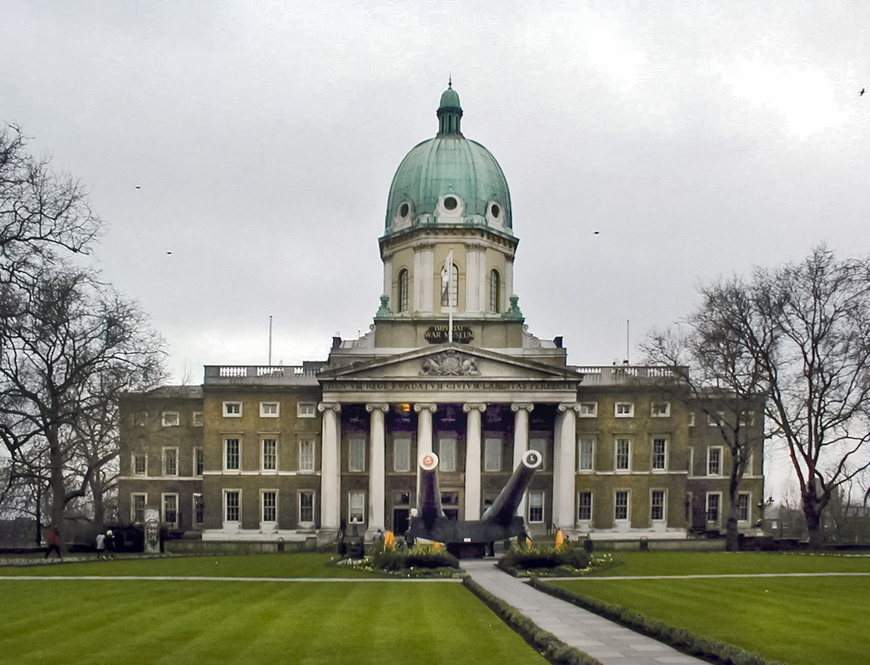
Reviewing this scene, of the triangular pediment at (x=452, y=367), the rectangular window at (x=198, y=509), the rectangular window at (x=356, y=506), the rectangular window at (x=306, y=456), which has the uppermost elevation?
the triangular pediment at (x=452, y=367)

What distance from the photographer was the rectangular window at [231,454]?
71438 millimetres

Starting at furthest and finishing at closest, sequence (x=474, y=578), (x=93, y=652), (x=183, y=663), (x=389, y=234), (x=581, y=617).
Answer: (x=389, y=234), (x=474, y=578), (x=581, y=617), (x=93, y=652), (x=183, y=663)

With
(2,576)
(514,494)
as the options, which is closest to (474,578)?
(514,494)

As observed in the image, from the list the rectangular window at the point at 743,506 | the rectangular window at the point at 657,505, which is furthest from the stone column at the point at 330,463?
the rectangular window at the point at 743,506

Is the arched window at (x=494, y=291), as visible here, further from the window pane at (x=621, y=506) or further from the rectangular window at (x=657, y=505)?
the rectangular window at (x=657, y=505)

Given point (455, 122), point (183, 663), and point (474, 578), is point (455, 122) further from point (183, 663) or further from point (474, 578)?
point (183, 663)

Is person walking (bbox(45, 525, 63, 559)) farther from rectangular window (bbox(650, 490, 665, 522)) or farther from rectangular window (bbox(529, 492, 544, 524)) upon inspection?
A: rectangular window (bbox(650, 490, 665, 522))

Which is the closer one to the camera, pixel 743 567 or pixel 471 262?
pixel 743 567

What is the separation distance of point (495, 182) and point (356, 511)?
91.3ft

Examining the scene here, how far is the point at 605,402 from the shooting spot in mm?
71250

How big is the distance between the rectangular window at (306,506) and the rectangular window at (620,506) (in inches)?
873

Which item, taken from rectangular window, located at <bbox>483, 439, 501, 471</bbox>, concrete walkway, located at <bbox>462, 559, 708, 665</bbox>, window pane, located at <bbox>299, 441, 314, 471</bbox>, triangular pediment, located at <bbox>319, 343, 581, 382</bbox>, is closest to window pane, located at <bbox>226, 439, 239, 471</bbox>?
window pane, located at <bbox>299, 441, 314, 471</bbox>

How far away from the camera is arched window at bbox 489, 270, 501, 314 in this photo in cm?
7531

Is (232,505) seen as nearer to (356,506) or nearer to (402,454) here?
(356,506)
